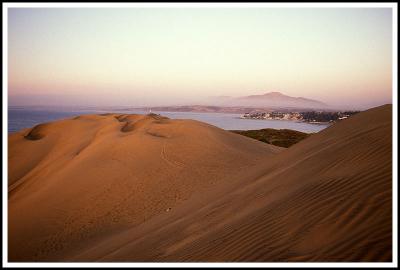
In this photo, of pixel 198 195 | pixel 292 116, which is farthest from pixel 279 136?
pixel 292 116

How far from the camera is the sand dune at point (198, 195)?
4.11 metres

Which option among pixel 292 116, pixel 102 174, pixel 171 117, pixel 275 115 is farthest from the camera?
pixel 275 115

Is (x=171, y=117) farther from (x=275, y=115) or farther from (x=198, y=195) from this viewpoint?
(x=275, y=115)

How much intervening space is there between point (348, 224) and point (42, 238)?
9.57 m

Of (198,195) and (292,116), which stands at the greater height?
(292,116)

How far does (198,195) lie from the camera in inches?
398

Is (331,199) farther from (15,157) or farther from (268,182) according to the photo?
(15,157)

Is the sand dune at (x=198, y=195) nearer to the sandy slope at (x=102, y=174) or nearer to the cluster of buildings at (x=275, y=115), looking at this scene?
the sandy slope at (x=102, y=174)

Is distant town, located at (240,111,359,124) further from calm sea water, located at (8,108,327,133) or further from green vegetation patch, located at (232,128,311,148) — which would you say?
green vegetation patch, located at (232,128,311,148)

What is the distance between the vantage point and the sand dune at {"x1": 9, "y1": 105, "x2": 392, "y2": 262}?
411 cm

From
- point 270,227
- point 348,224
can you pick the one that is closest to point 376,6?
point 348,224

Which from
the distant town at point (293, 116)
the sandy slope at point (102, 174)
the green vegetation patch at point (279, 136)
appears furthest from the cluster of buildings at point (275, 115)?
the sandy slope at point (102, 174)

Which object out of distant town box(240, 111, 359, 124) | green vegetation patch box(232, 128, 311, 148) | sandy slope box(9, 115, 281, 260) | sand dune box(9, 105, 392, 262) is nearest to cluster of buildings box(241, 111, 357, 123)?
distant town box(240, 111, 359, 124)

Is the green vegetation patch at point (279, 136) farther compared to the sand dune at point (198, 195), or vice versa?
the green vegetation patch at point (279, 136)
